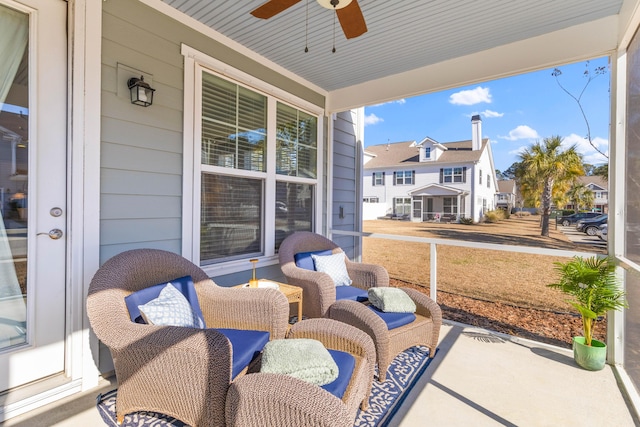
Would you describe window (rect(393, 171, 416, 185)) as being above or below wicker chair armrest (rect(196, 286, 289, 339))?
above

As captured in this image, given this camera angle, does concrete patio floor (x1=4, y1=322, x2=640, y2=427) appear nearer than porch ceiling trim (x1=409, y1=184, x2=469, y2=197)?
Yes

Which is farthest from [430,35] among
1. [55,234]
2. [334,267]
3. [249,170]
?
[55,234]

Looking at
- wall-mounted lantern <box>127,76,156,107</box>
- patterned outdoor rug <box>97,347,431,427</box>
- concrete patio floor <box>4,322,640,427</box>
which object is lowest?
concrete patio floor <box>4,322,640,427</box>

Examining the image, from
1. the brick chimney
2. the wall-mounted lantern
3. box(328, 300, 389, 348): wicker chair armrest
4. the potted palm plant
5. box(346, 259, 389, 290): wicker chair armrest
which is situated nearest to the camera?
box(328, 300, 389, 348): wicker chair armrest

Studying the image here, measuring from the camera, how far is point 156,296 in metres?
1.99

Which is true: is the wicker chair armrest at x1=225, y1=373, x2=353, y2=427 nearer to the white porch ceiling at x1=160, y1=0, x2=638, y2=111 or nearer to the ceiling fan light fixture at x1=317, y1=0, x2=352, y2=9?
the ceiling fan light fixture at x1=317, y1=0, x2=352, y2=9

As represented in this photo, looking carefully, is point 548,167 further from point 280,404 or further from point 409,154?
point 280,404

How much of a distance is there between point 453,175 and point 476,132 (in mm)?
2383

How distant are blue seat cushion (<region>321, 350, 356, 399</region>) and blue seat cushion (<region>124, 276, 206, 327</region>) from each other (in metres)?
0.99

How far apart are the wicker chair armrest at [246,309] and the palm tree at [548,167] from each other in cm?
975

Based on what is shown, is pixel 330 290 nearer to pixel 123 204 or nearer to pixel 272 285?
pixel 272 285

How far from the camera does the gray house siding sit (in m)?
4.70

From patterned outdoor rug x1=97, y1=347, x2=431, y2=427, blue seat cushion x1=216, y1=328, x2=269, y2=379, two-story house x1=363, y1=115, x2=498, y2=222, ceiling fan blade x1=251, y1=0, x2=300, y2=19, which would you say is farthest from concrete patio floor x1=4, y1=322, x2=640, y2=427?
two-story house x1=363, y1=115, x2=498, y2=222

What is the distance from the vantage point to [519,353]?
2.76 m
